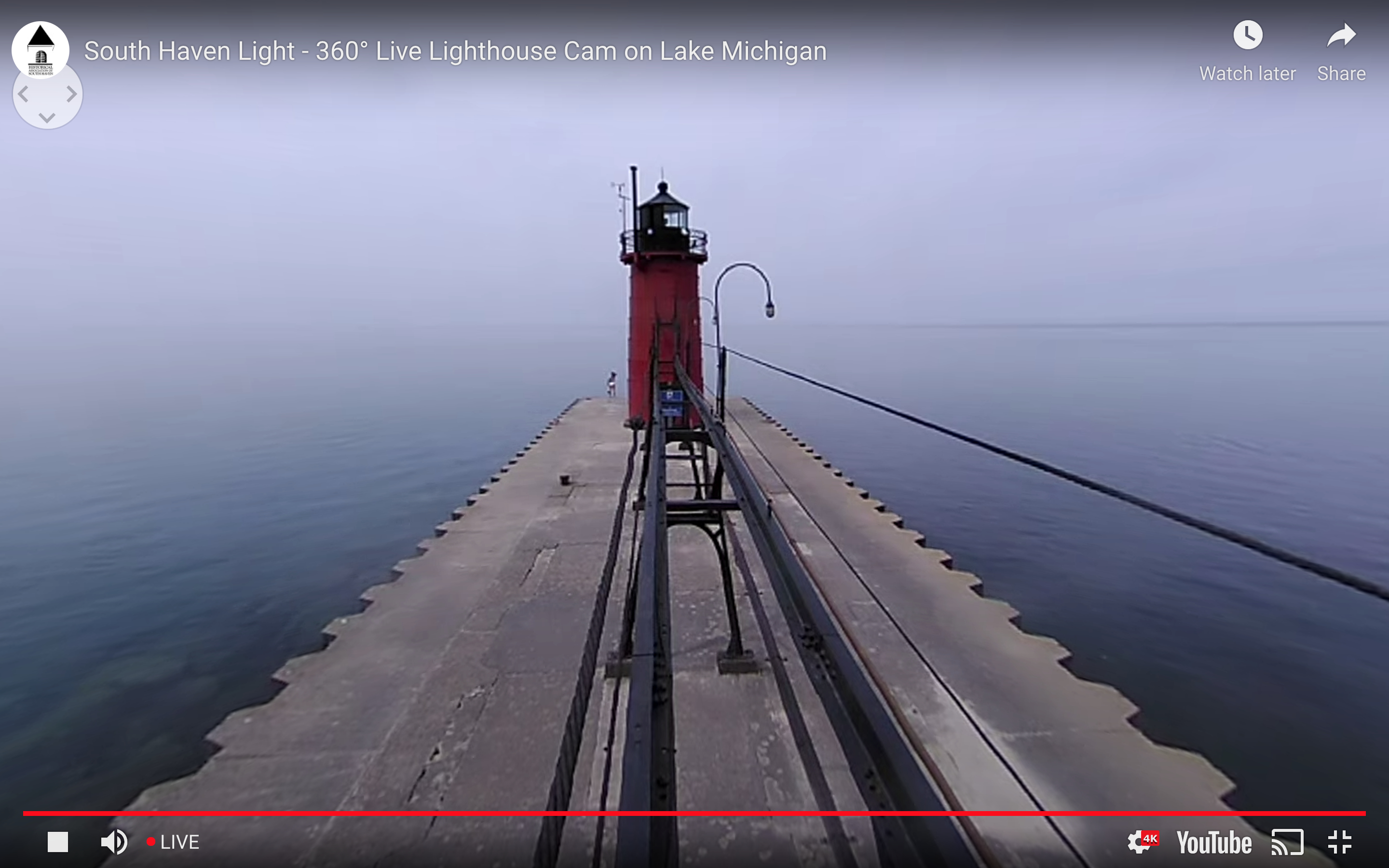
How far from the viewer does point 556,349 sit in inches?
4673

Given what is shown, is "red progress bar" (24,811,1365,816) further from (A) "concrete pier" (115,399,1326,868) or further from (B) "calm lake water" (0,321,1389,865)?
(B) "calm lake water" (0,321,1389,865)

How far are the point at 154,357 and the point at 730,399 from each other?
10255cm

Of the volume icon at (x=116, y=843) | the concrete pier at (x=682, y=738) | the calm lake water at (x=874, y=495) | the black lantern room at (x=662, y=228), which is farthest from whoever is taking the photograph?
the black lantern room at (x=662, y=228)

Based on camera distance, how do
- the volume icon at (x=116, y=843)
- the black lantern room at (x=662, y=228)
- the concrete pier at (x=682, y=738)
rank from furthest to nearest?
the black lantern room at (x=662, y=228) < the volume icon at (x=116, y=843) < the concrete pier at (x=682, y=738)

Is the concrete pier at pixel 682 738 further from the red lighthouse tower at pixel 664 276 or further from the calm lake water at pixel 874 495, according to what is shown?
the red lighthouse tower at pixel 664 276

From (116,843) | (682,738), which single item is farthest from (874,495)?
(116,843)

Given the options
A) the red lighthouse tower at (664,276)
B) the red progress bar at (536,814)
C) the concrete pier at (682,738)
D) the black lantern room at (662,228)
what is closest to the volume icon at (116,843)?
the concrete pier at (682,738)

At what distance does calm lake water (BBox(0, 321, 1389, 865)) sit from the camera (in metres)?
9.56

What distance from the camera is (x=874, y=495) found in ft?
74.4

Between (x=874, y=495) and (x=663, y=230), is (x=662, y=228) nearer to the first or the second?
(x=663, y=230)

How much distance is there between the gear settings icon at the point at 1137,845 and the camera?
5191 mm

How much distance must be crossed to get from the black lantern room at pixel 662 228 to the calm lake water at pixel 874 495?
36.9ft

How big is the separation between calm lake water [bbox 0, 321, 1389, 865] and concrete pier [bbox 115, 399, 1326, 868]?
315 centimetres

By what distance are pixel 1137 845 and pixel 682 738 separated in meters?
3.93
